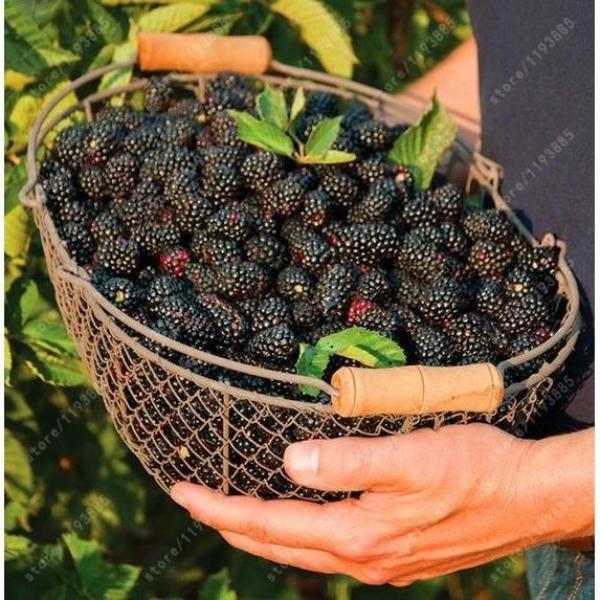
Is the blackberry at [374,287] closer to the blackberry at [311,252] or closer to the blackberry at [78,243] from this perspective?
the blackberry at [311,252]

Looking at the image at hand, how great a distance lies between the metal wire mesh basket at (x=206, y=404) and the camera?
1156mm

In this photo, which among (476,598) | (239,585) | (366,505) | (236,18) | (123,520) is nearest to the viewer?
(366,505)

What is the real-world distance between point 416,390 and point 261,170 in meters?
0.43

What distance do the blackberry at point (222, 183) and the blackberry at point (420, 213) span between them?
8.5 inches

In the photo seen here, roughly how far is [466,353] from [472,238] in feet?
0.71

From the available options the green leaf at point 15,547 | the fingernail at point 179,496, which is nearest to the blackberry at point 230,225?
the fingernail at point 179,496

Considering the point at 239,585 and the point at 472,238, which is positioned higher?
the point at 472,238

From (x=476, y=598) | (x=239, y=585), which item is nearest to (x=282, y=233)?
(x=239, y=585)

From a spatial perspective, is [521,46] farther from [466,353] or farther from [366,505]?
[366,505]

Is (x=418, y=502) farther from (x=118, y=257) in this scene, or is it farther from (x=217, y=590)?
(x=217, y=590)

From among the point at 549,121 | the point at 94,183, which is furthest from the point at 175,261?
the point at 549,121

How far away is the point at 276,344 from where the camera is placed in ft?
3.96

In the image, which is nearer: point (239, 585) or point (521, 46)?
point (521, 46)

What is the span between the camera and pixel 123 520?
1.98 metres
